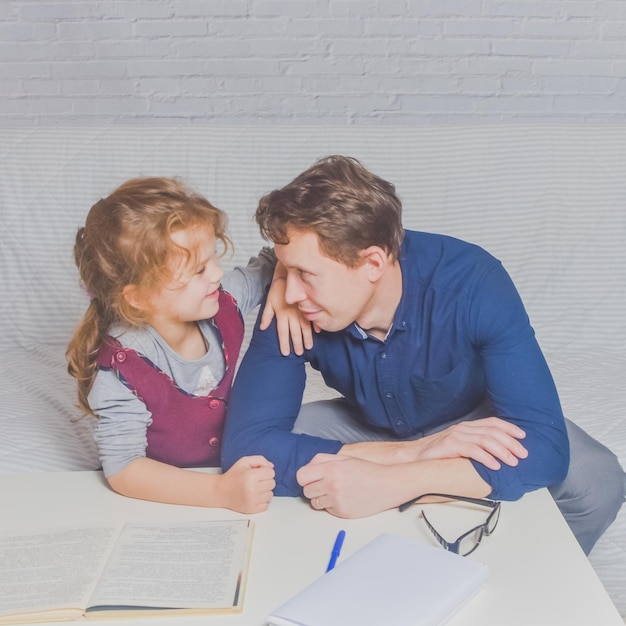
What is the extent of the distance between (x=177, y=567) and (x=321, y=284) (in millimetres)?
449

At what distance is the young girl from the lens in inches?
47.4

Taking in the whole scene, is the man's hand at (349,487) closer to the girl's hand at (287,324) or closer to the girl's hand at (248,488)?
the girl's hand at (248,488)

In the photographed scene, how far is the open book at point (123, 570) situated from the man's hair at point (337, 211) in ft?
1.31

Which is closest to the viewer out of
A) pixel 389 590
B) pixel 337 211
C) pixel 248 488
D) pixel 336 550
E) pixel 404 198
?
pixel 389 590

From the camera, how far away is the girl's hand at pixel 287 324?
1.37 m

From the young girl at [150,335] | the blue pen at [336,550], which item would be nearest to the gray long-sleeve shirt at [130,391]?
the young girl at [150,335]

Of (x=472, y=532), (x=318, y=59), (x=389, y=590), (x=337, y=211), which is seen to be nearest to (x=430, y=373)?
(x=337, y=211)

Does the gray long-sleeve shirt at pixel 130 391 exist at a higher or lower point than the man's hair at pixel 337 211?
lower

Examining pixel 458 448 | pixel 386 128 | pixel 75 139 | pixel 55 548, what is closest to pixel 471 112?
pixel 386 128

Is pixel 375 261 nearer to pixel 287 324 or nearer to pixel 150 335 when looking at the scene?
pixel 287 324

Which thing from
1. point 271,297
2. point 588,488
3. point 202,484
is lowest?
point 588,488

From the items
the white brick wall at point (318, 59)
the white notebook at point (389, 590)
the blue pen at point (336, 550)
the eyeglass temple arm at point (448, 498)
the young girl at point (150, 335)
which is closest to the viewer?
the white notebook at point (389, 590)


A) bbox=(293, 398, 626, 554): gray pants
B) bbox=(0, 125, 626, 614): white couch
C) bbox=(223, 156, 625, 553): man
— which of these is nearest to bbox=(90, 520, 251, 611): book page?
bbox=(223, 156, 625, 553): man

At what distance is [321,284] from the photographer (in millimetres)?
1250
